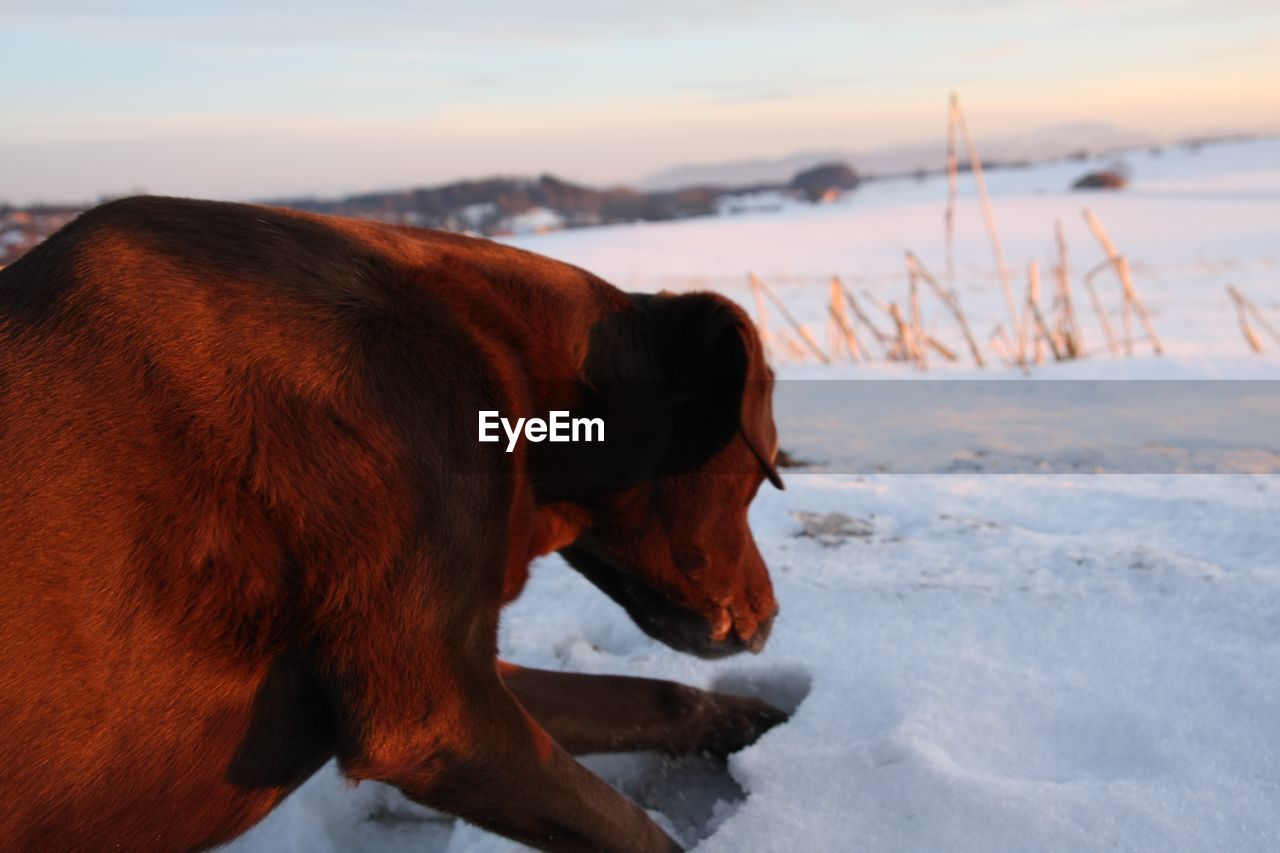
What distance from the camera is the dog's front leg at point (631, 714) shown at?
2814 millimetres

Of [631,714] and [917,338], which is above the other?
[631,714]

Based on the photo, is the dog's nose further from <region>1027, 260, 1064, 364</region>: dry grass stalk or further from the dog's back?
<region>1027, 260, 1064, 364</region>: dry grass stalk

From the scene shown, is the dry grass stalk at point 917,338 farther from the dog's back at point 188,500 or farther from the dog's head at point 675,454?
the dog's back at point 188,500

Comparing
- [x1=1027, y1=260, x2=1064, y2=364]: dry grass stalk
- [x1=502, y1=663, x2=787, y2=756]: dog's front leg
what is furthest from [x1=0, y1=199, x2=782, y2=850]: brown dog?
[x1=1027, y1=260, x2=1064, y2=364]: dry grass stalk

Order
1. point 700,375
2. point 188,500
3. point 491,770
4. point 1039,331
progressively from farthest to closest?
point 1039,331, point 700,375, point 491,770, point 188,500

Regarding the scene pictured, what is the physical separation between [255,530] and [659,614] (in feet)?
4.04

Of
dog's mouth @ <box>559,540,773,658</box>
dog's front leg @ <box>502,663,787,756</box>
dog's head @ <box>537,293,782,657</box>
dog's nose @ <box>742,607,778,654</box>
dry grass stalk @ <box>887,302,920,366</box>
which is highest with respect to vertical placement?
dog's head @ <box>537,293,782,657</box>

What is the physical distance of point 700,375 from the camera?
8.47 ft

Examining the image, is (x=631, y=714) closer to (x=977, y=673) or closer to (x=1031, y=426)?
(x=977, y=673)

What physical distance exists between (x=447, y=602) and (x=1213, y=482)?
10.6ft

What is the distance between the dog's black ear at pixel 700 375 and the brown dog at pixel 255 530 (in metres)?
0.17

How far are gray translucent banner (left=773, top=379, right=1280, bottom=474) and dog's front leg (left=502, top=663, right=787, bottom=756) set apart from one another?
6.60 feet

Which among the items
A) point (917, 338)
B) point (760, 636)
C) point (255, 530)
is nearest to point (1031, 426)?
point (917, 338)

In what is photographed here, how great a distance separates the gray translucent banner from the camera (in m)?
4.52
